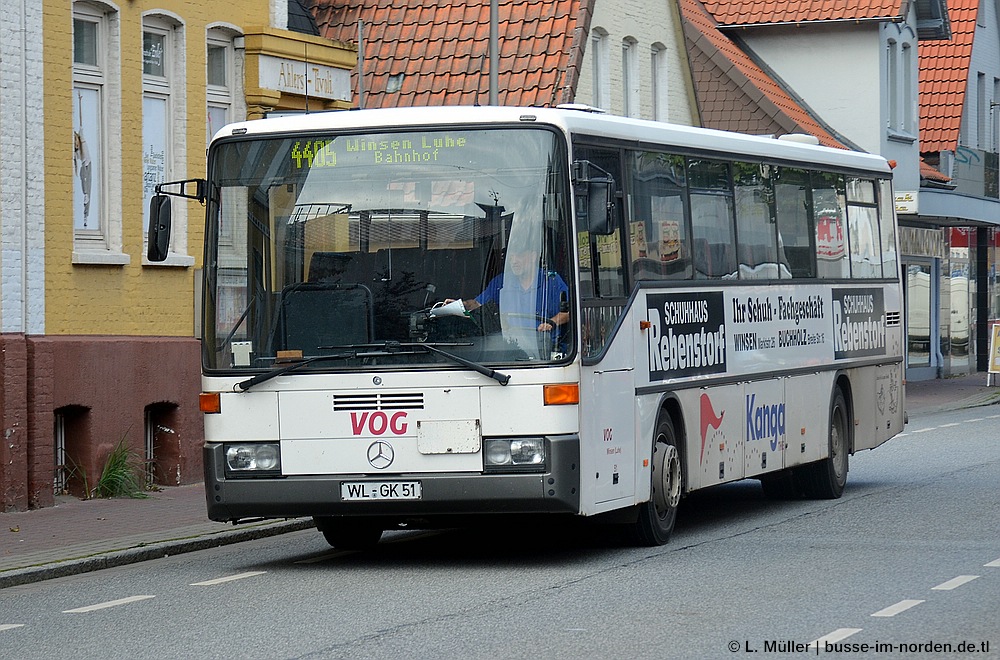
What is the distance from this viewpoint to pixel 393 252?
41.0 feet

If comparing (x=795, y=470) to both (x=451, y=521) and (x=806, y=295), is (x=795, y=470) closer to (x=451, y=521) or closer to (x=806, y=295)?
(x=806, y=295)

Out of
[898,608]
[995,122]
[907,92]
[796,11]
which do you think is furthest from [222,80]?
[995,122]

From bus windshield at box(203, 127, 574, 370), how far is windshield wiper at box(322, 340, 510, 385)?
0.4 inches

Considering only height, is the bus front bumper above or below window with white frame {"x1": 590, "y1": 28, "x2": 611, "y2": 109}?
below

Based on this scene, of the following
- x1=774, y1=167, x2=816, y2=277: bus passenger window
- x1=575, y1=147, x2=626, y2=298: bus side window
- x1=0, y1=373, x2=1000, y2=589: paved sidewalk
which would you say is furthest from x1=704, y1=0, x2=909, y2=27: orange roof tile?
x1=575, y1=147, x2=626, y2=298: bus side window

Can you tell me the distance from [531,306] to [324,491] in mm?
1790

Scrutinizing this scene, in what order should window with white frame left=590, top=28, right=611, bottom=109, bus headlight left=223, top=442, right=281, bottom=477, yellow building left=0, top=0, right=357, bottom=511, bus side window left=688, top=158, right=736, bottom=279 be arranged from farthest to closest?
window with white frame left=590, top=28, right=611, bottom=109 < yellow building left=0, top=0, right=357, bottom=511 < bus side window left=688, top=158, right=736, bottom=279 < bus headlight left=223, top=442, right=281, bottom=477

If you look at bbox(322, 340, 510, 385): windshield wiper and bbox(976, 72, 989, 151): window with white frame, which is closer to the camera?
bbox(322, 340, 510, 385): windshield wiper

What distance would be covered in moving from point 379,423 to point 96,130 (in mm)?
7792

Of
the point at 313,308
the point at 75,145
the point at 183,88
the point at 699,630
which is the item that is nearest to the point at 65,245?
the point at 75,145

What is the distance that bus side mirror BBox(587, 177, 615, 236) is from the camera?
12.4 metres

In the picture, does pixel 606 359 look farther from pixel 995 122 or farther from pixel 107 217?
pixel 995 122

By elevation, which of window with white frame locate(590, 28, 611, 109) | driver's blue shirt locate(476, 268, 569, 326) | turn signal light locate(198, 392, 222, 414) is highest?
window with white frame locate(590, 28, 611, 109)

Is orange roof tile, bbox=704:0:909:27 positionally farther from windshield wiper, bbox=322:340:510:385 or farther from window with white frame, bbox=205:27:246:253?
windshield wiper, bbox=322:340:510:385
